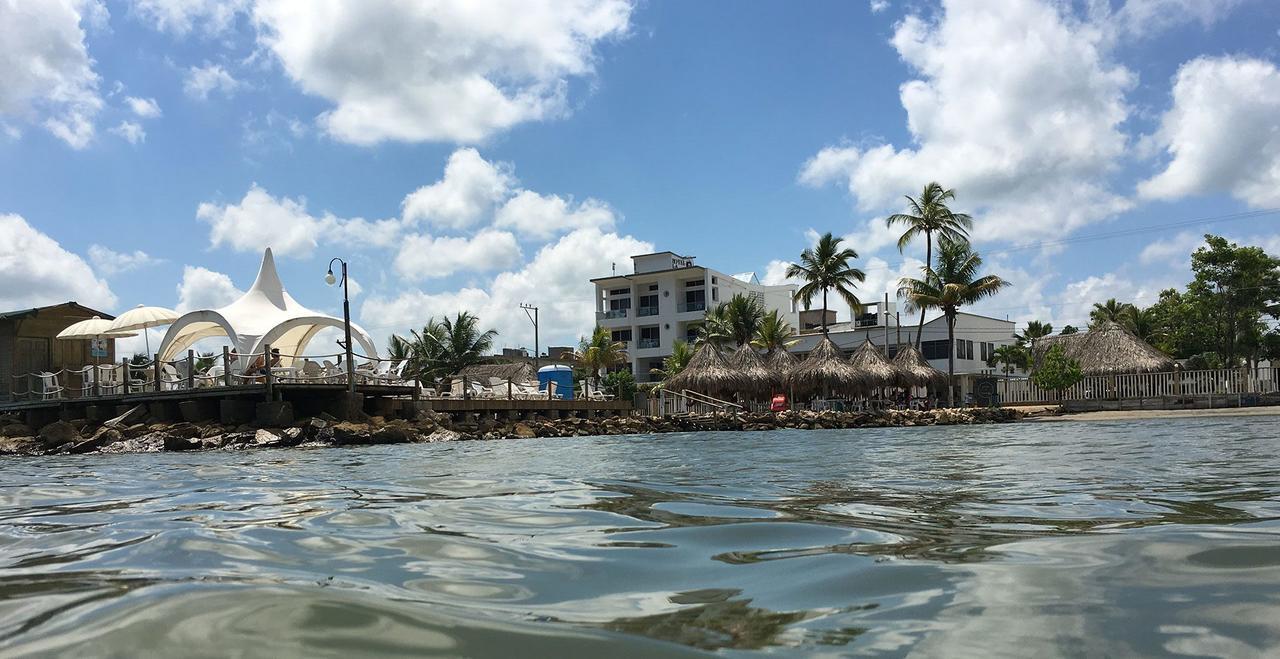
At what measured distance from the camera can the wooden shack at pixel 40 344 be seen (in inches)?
973

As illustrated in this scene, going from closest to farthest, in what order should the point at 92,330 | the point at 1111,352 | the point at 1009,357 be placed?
the point at 92,330
the point at 1111,352
the point at 1009,357

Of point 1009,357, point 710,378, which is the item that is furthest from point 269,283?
point 1009,357

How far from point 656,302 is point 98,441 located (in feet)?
117

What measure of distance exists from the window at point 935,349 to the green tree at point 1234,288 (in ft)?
37.5

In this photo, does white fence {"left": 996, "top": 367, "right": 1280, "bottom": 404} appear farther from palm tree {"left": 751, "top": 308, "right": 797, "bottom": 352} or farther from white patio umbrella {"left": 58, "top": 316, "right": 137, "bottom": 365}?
white patio umbrella {"left": 58, "top": 316, "right": 137, "bottom": 365}

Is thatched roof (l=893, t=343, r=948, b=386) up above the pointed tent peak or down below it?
below

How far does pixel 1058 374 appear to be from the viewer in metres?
32.0

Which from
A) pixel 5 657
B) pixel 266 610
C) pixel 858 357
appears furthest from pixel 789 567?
pixel 858 357

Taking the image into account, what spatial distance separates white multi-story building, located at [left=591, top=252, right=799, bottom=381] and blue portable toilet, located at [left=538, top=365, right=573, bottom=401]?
52.4ft

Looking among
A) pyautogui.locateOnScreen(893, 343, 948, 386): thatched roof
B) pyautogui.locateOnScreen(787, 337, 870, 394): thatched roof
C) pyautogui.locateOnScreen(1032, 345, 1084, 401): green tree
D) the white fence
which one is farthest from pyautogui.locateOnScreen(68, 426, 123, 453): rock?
the white fence

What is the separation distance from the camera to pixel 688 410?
31703 mm

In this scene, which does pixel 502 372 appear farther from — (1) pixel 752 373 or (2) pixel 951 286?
(2) pixel 951 286

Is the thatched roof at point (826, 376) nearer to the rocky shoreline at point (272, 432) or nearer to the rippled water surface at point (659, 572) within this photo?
the rocky shoreline at point (272, 432)

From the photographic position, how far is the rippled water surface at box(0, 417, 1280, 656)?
1713 mm
